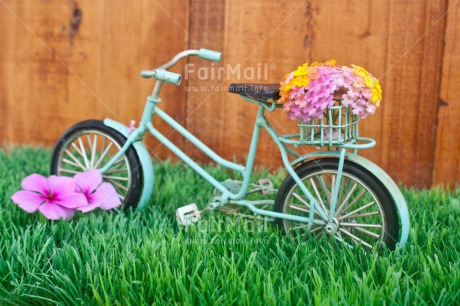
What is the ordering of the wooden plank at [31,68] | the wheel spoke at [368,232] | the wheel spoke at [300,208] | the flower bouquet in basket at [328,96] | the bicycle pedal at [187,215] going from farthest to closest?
the wooden plank at [31,68] → the bicycle pedal at [187,215] → the wheel spoke at [300,208] → the wheel spoke at [368,232] → the flower bouquet in basket at [328,96]

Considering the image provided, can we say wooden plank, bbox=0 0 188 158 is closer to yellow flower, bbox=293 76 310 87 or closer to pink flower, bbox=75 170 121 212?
pink flower, bbox=75 170 121 212

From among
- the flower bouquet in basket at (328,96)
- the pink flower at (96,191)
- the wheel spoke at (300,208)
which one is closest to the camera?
the flower bouquet in basket at (328,96)

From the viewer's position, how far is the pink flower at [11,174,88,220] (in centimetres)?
268

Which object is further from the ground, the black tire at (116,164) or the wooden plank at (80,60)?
the wooden plank at (80,60)

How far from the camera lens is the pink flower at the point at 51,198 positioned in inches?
106

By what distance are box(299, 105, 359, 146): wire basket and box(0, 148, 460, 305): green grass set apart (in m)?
0.37

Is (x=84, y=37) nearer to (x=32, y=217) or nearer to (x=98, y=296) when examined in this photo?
(x=32, y=217)

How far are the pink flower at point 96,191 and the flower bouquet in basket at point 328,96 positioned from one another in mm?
947

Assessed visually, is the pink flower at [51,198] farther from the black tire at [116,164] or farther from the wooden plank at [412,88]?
the wooden plank at [412,88]

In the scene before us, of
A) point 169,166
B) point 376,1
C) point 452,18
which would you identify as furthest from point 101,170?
point 452,18

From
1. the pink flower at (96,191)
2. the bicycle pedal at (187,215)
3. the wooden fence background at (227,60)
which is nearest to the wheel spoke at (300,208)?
the bicycle pedal at (187,215)

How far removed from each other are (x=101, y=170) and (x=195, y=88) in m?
0.89

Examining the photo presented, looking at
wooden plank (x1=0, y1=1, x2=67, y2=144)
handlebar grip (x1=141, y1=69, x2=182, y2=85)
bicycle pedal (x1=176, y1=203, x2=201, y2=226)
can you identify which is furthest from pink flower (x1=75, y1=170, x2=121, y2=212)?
wooden plank (x1=0, y1=1, x2=67, y2=144)

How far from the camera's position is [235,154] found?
356 centimetres
